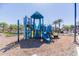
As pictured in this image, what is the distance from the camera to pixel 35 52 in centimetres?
246

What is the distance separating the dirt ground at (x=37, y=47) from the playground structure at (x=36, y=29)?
0.35 ft

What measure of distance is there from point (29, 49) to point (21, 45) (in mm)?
144

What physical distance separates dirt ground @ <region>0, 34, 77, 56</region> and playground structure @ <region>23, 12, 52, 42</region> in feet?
0.35

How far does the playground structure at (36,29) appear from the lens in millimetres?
2594

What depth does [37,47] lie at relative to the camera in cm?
253

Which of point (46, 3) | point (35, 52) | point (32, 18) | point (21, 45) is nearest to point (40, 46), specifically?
point (35, 52)

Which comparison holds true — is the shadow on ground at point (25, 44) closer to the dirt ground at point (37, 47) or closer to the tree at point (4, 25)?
the dirt ground at point (37, 47)

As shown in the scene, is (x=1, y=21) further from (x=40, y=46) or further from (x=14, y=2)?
(x=40, y=46)

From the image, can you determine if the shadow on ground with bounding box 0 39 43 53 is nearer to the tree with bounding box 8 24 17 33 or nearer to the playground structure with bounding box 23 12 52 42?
the playground structure with bounding box 23 12 52 42

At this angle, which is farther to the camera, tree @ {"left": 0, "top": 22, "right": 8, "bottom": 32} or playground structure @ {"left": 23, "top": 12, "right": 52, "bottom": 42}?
playground structure @ {"left": 23, "top": 12, "right": 52, "bottom": 42}

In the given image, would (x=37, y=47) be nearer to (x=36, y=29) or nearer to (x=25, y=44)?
(x=25, y=44)

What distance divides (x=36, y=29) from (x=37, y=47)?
358 millimetres

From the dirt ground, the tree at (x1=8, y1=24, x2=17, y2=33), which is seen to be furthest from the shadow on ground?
the tree at (x1=8, y1=24, x2=17, y2=33)

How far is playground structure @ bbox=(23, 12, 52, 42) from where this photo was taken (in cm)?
259
